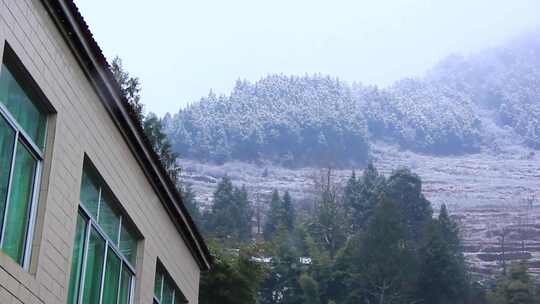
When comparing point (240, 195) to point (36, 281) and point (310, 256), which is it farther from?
point (36, 281)

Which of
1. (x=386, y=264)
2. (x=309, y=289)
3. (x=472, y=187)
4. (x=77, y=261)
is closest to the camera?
(x=77, y=261)

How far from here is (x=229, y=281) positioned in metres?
30.1

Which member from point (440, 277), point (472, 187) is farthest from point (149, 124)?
point (472, 187)

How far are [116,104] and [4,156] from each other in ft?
11.8

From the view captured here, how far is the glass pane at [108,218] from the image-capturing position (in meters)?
13.7

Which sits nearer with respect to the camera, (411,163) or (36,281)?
(36,281)

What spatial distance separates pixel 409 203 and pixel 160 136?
2159 inches

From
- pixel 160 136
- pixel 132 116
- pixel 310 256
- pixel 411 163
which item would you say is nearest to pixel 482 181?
pixel 411 163

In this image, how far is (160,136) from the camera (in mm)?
42219

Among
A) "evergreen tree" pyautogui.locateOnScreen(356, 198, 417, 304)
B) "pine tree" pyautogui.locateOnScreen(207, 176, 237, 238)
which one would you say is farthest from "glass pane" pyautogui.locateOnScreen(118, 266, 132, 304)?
"pine tree" pyautogui.locateOnScreen(207, 176, 237, 238)

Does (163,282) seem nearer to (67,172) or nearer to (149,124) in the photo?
(67,172)

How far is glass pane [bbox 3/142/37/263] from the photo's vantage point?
1025cm

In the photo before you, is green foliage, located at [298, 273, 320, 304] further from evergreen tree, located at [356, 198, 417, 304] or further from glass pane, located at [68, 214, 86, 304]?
glass pane, located at [68, 214, 86, 304]

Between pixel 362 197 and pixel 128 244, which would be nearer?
pixel 128 244
